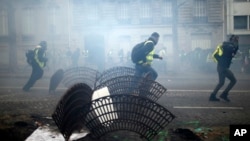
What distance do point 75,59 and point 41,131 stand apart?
1719 centimetres

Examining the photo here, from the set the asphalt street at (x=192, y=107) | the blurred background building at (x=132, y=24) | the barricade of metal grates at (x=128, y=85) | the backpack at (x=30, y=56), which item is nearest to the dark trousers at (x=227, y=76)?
the asphalt street at (x=192, y=107)

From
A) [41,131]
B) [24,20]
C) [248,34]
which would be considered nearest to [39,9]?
[24,20]

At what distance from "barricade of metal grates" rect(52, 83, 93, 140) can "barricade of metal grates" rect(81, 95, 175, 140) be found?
4.3 inches

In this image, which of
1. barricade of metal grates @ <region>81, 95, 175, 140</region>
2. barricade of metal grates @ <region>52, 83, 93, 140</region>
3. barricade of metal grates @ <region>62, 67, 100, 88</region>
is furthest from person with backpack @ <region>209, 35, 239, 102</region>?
barricade of metal grates @ <region>52, 83, 93, 140</region>

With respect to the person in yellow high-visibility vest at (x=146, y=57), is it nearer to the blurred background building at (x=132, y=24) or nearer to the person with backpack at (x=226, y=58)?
the person with backpack at (x=226, y=58)

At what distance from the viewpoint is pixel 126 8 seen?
25344mm

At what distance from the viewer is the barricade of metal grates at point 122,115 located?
357cm

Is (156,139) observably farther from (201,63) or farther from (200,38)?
(200,38)

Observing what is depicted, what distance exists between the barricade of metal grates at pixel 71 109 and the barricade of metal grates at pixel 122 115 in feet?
0.36

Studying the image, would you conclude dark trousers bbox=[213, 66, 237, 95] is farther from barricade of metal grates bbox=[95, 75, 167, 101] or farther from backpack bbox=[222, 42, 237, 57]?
barricade of metal grates bbox=[95, 75, 167, 101]

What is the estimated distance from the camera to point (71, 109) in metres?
3.59

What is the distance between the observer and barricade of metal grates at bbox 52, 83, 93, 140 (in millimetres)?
3402

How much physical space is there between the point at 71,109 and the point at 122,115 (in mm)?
623

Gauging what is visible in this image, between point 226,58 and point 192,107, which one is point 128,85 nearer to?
point 192,107
